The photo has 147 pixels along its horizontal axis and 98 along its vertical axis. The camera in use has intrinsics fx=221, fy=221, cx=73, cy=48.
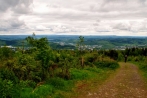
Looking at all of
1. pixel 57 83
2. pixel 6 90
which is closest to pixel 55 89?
pixel 57 83

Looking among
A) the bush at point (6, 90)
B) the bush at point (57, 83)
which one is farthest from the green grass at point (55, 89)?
the bush at point (6, 90)

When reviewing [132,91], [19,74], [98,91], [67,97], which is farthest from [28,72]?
[132,91]

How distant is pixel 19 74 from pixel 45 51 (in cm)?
287

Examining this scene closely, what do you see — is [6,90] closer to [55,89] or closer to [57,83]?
[55,89]

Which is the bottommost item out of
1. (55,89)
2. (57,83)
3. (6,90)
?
(55,89)

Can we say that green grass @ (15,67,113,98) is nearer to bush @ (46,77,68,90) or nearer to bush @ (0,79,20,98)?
bush @ (46,77,68,90)

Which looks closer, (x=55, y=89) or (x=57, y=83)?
(x=55, y=89)

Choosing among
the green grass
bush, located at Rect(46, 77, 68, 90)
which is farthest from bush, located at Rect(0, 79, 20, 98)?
bush, located at Rect(46, 77, 68, 90)

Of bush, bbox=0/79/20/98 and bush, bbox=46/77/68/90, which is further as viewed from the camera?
bush, bbox=46/77/68/90

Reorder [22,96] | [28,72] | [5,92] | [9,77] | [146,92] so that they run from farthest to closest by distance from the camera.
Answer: [28,72] < [146,92] < [9,77] < [22,96] < [5,92]

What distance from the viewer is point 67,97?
1512 cm

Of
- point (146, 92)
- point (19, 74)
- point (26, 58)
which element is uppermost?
point (26, 58)

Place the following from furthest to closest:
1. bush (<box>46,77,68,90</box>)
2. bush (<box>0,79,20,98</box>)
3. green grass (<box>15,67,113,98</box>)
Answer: bush (<box>46,77,68,90</box>)
green grass (<box>15,67,113,98</box>)
bush (<box>0,79,20,98</box>)

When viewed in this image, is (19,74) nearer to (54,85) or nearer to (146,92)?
(54,85)
